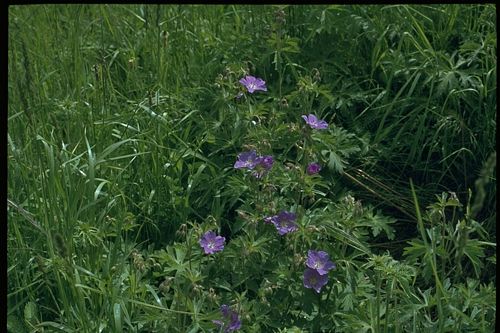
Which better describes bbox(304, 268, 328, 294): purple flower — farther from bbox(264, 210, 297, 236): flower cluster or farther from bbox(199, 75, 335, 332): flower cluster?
bbox(264, 210, 297, 236): flower cluster

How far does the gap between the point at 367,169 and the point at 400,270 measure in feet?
2.53

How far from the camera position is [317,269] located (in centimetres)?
236

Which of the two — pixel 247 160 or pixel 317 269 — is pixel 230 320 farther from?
pixel 247 160

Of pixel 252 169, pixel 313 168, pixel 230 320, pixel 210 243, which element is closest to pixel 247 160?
pixel 252 169

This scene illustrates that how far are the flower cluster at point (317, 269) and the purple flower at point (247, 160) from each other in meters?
0.33

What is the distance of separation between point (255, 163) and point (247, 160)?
35mm

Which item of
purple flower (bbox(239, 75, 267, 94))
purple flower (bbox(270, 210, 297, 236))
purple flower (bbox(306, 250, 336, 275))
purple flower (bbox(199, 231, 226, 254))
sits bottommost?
purple flower (bbox(306, 250, 336, 275))

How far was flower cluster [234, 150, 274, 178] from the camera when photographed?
2486 millimetres

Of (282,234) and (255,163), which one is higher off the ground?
(255,163)

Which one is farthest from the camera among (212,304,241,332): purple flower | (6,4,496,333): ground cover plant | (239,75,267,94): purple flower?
(239,75,267,94): purple flower

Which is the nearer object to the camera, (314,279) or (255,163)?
(314,279)

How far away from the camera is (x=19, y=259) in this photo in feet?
8.27

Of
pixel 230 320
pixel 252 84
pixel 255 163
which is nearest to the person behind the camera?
pixel 230 320

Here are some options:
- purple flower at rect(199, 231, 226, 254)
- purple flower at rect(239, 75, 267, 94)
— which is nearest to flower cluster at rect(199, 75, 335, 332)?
purple flower at rect(199, 231, 226, 254)
